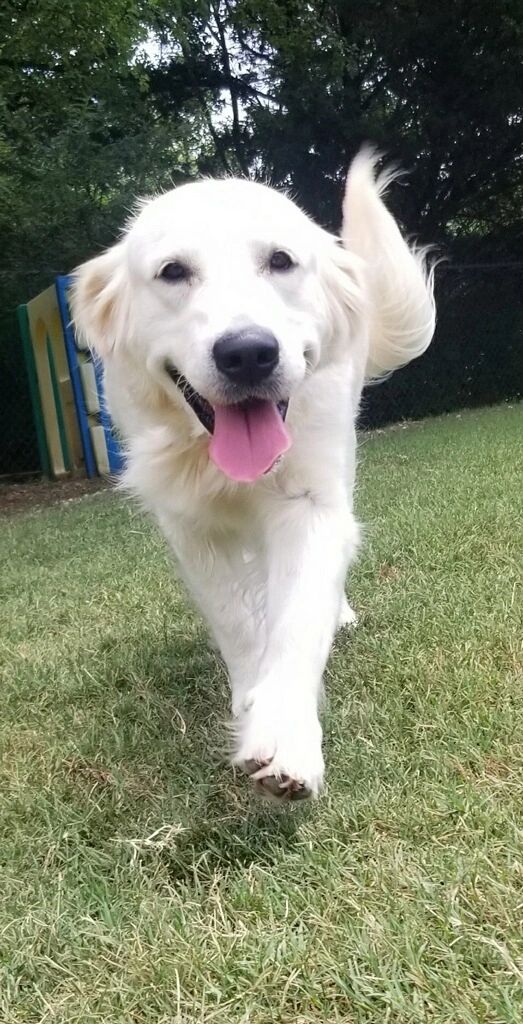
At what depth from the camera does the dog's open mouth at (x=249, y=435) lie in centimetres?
205

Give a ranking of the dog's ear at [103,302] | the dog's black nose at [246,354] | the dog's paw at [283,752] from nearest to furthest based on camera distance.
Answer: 1. the dog's paw at [283,752]
2. the dog's black nose at [246,354]
3. the dog's ear at [103,302]

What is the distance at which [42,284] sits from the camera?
10.9 meters

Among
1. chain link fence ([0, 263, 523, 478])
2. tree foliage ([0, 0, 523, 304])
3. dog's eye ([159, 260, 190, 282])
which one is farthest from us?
chain link fence ([0, 263, 523, 478])

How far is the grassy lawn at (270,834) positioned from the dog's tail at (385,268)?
98 cm

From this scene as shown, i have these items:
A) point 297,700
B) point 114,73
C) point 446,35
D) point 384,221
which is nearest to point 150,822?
point 297,700

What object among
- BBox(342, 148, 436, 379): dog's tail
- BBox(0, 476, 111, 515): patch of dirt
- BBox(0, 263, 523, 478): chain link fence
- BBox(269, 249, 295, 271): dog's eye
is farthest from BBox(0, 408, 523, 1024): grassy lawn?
BBox(0, 263, 523, 478): chain link fence

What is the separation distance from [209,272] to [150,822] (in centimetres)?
128

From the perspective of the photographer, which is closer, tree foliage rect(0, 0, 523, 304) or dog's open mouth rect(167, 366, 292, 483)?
dog's open mouth rect(167, 366, 292, 483)

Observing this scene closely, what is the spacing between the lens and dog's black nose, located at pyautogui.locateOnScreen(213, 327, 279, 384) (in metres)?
1.94

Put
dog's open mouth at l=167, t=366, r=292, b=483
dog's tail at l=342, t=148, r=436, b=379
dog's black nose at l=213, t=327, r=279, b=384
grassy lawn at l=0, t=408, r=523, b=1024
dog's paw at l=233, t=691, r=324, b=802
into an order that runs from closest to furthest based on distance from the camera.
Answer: grassy lawn at l=0, t=408, r=523, b=1024
dog's paw at l=233, t=691, r=324, b=802
dog's black nose at l=213, t=327, r=279, b=384
dog's open mouth at l=167, t=366, r=292, b=483
dog's tail at l=342, t=148, r=436, b=379

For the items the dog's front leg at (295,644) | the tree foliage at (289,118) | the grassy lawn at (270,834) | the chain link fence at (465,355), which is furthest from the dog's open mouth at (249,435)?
the chain link fence at (465,355)

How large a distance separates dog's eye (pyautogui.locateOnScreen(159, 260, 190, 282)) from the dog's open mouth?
0.32 m

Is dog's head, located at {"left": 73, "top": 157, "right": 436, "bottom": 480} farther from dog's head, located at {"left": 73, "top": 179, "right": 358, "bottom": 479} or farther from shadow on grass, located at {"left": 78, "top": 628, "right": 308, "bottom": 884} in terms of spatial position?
shadow on grass, located at {"left": 78, "top": 628, "right": 308, "bottom": 884}

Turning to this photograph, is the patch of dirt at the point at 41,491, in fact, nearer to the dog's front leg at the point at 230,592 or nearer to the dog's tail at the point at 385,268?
the dog's tail at the point at 385,268
